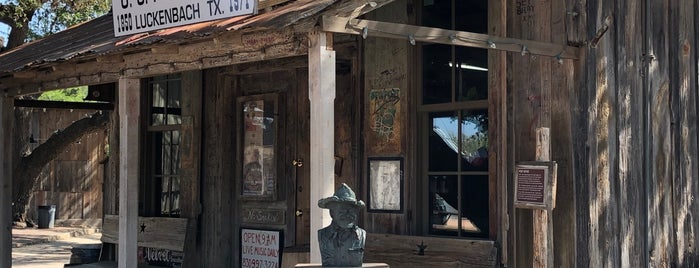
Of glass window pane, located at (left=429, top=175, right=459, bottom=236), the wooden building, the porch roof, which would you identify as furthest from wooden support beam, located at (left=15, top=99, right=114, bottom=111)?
glass window pane, located at (left=429, top=175, right=459, bottom=236)

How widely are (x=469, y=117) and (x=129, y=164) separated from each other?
3451 millimetres

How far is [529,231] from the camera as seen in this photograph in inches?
298

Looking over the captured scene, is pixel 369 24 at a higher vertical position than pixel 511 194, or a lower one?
higher

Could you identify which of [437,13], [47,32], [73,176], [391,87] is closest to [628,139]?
[437,13]

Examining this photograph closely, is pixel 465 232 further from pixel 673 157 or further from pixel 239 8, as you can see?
pixel 239 8

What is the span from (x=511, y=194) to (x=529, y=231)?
36 cm

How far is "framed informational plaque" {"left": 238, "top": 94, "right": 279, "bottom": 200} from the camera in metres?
9.99

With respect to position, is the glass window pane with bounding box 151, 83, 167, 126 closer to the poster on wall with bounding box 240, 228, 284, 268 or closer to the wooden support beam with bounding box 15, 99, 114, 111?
the wooden support beam with bounding box 15, 99, 114, 111

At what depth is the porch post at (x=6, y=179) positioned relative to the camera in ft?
34.3

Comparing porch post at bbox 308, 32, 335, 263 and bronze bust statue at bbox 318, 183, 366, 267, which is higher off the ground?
porch post at bbox 308, 32, 335, 263

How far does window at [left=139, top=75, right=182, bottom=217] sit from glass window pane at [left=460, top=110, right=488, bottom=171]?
4.49 m

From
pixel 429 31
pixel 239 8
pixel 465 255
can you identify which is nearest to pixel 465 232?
pixel 465 255

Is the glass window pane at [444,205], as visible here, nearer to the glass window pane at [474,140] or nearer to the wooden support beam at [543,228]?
the glass window pane at [474,140]

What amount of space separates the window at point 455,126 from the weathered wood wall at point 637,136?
96 centimetres
